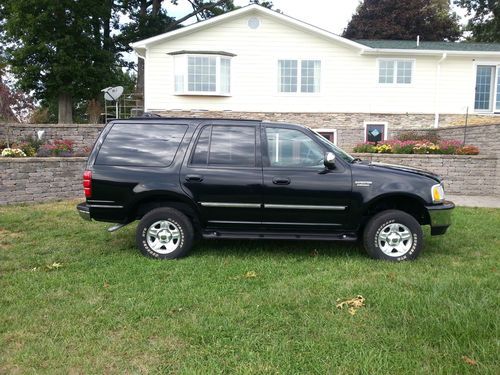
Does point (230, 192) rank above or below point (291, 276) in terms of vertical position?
above

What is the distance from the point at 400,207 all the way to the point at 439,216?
1.71 ft

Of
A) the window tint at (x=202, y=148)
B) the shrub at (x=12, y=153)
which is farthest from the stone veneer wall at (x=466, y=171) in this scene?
the shrub at (x=12, y=153)

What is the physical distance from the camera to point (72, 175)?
36.7ft

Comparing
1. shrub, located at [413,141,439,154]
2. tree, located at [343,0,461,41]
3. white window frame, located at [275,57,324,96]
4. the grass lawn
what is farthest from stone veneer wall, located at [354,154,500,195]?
tree, located at [343,0,461,41]

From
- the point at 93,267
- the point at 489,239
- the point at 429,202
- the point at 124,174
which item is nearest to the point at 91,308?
the point at 93,267

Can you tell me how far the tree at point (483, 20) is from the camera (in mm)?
33438

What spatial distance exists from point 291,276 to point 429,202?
6.76ft

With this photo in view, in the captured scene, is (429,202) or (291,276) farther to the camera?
(429,202)

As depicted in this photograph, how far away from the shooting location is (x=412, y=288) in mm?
4582

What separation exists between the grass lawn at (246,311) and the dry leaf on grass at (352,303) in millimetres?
93

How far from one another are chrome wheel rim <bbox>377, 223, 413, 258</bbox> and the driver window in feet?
3.94

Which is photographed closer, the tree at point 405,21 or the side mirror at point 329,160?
the side mirror at point 329,160

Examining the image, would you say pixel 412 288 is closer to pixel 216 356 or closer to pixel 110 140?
pixel 216 356

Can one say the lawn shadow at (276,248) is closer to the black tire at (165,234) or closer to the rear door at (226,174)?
the black tire at (165,234)
